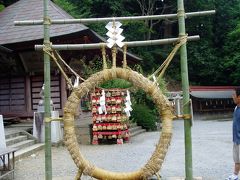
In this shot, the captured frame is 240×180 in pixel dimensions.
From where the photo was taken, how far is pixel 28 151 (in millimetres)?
10578

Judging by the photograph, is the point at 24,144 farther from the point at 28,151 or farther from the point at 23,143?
the point at 28,151

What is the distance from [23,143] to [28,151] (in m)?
0.90

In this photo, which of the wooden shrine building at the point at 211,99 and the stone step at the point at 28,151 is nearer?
the stone step at the point at 28,151

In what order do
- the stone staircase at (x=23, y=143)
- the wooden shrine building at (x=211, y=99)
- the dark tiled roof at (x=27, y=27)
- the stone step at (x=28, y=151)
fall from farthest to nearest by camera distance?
the wooden shrine building at (x=211, y=99)
the dark tiled roof at (x=27, y=27)
the stone staircase at (x=23, y=143)
the stone step at (x=28, y=151)

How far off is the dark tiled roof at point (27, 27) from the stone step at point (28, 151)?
4.17 meters

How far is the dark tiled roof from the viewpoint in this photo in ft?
46.4

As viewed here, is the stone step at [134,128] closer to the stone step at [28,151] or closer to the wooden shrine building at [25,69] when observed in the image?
the wooden shrine building at [25,69]

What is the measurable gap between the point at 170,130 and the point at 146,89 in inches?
25.0

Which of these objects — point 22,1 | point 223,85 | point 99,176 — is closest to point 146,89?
point 99,176

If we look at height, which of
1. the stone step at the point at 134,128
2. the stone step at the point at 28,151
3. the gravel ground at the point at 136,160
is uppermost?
the stone step at the point at 134,128

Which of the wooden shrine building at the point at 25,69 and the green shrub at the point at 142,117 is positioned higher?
the wooden shrine building at the point at 25,69

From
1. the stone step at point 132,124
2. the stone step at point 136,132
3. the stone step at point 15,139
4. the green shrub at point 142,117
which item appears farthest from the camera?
the green shrub at point 142,117

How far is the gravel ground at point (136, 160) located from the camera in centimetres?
766

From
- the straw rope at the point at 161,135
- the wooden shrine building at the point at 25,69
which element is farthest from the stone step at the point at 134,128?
the straw rope at the point at 161,135
